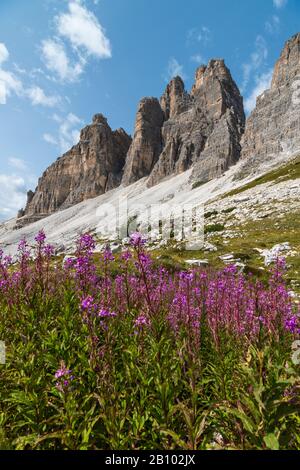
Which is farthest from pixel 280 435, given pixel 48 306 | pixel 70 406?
pixel 48 306

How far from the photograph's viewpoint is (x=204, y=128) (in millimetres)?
139875

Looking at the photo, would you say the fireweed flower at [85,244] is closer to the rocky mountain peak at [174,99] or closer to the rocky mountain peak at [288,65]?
the rocky mountain peak at [288,65]

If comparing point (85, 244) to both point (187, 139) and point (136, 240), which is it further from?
point (187, 139)

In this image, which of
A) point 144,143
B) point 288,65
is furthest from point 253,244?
point 144,143

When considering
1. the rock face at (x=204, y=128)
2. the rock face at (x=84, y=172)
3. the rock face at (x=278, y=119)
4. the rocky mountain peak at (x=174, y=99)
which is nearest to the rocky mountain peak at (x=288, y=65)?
the rock face at (x=278, y=119)

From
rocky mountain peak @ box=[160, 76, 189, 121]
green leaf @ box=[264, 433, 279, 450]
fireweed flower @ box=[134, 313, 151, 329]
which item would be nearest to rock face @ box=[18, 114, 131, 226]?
rocky mountain peak @ box=[160, 76, 189, 121]

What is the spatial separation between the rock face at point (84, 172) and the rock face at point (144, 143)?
45.1 ft

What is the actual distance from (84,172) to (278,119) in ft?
342

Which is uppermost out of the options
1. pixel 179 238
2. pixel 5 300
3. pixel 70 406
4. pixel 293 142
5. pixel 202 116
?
pixel 202 116

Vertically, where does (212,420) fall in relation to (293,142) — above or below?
below

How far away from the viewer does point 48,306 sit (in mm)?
6113

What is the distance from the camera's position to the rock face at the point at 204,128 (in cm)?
11281
